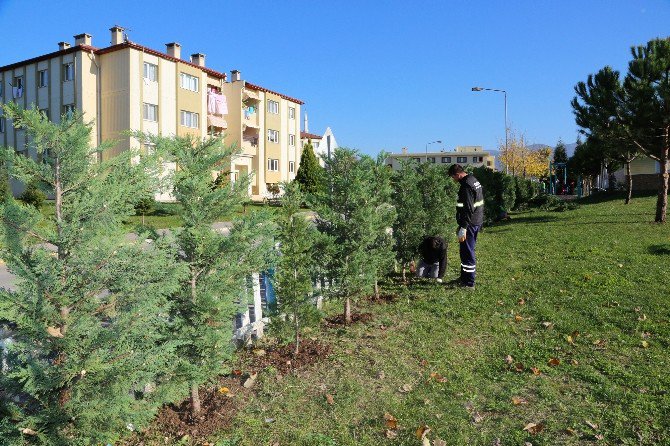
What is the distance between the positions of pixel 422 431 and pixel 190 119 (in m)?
36.3

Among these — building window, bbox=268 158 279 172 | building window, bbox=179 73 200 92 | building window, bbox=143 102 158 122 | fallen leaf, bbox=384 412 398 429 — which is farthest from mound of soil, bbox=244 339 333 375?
building window, bbox=268 158 279 172

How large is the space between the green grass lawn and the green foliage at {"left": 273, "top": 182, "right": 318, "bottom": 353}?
0.55 metres

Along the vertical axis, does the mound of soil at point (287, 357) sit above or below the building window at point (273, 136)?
below

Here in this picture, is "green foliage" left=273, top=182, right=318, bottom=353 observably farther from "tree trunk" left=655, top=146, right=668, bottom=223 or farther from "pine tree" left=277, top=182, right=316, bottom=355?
"tree trunk" left=655, top=146, right=668, bottom=223

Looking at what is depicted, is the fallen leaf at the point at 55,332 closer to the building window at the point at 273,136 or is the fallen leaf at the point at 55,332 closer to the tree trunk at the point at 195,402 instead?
the tree trunk at the point at 195,402

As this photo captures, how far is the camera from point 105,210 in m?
2.88

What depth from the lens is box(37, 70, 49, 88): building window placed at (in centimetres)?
3512

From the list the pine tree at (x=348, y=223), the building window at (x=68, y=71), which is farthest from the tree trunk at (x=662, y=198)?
the building window at (x=68, y=71)

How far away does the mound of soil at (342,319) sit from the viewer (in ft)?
20.4

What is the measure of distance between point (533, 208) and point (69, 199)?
24.8m

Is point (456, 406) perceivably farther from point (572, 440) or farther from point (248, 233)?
point (248, 233)

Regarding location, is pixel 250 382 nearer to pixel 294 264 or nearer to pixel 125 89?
pixel 294 264

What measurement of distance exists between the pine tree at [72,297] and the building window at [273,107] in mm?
45946

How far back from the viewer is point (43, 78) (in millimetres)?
35500
